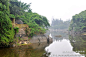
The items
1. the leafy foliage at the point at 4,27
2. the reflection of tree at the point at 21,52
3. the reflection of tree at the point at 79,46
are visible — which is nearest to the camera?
the reflection of tree at the point at 21,52

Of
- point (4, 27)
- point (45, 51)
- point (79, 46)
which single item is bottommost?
point (45, 51)

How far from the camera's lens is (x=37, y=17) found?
100ft

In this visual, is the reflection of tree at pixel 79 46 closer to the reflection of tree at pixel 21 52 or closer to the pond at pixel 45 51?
the pond at pixel 45 51

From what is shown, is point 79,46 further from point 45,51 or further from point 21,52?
point 21,52

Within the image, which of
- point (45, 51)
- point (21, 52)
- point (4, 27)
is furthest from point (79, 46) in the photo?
point (4, 27)

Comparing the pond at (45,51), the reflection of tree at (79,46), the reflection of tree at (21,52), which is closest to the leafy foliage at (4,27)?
the reflection of tree at (21,52)

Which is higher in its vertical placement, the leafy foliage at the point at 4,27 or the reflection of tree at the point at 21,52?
the leafy foliage at the point at 4,27

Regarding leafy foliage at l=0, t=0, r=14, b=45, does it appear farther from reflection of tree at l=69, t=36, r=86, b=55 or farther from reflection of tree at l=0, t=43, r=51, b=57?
reflection of tree at l=69, t=36, r=86, b=55

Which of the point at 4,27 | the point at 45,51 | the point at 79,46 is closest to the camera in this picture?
the point at 45,51

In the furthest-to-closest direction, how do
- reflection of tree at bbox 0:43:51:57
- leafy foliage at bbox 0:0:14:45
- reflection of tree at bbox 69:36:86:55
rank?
reflection of tree at bbox 69:36:86:55 < leafy foliage at bbox 0:0:14:45 < reflection of tree at bbox 0:43:51:57

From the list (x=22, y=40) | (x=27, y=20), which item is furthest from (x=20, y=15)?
(x=22, y=40)

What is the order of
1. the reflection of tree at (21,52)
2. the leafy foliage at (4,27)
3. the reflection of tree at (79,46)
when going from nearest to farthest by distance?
the reflection of tree at (21,52)
the leafy foliage at (4,27)
the reflection of tree at (79,46)

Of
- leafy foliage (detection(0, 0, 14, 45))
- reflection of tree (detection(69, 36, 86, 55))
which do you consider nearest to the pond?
reflection of tree (detection(69, 36, 86, 55))

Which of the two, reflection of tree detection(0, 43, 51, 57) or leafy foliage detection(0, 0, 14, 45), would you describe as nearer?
reflection of tree detection(0, 43, 51, 57)
